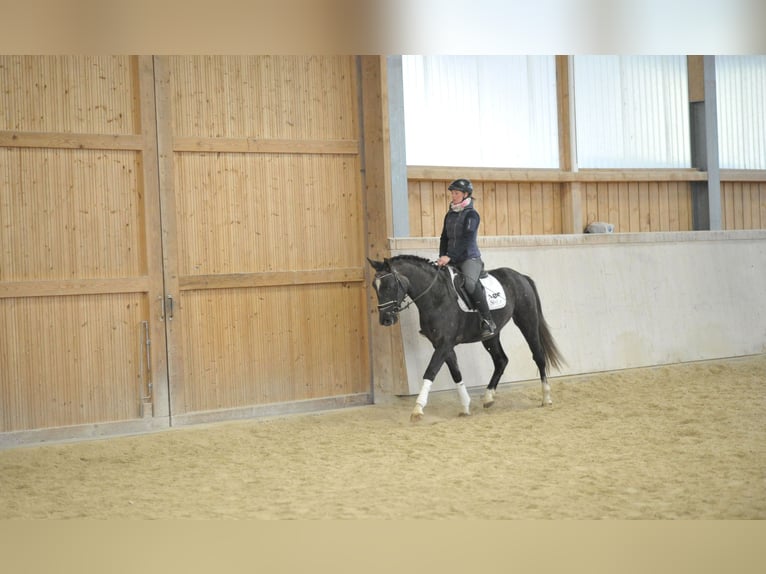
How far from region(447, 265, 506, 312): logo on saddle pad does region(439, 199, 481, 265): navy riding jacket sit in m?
0.14

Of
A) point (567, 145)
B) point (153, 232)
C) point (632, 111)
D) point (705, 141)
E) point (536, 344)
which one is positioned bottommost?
point (536, 344)

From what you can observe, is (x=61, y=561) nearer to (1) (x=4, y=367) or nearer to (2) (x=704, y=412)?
(1) (x=4, y=367)

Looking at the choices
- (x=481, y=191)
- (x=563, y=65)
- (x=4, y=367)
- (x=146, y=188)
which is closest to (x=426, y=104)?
(x=481, y=191)

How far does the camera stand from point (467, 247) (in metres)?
7.05

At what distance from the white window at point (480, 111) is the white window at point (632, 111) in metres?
0.50

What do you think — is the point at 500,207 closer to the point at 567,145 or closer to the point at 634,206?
the point at 567,145

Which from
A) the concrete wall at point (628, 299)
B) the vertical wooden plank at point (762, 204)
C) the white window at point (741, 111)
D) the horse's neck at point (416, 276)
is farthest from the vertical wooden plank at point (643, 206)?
the horse's neck at point (416, 276)

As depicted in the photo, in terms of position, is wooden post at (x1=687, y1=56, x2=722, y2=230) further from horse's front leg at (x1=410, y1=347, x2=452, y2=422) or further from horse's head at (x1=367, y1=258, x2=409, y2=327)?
horse's head at (x1=367, y1=258, x2=409, y2=327)

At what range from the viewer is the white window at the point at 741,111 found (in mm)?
11023

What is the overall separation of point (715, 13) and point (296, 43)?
0.43 metres

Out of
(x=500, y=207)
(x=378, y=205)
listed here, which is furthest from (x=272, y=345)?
(x=500, y=207)

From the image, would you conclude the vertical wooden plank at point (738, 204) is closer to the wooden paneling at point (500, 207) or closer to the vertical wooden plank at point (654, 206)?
the vertical wooden plank at point (654, 206)

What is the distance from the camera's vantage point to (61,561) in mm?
1454

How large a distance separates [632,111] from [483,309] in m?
4.61
